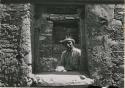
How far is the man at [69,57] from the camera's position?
3.72 meters

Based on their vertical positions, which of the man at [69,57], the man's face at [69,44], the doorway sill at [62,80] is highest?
the man's face at [69,44]

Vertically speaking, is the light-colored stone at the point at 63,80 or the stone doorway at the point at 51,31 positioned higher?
the stone doorway at the point at 51,31

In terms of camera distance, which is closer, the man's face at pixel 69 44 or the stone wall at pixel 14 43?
the stone wall at pixel 14 43

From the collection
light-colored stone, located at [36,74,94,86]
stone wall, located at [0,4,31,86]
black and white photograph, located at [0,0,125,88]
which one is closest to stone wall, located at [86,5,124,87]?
black and white photograph, located at [0,0,125,88]

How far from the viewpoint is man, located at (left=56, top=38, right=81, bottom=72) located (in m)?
3.72

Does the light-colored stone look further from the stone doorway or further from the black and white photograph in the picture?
the stone doorway

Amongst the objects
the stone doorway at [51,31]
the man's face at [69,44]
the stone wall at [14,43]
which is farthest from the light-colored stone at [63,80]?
the man's face at [69,44]

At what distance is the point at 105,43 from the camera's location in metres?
3.71

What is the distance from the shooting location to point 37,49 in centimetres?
373

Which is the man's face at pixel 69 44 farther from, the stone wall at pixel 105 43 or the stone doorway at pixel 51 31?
the stone wall at pixel 105 43

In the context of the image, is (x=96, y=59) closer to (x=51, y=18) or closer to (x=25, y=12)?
(x=51, y=18)

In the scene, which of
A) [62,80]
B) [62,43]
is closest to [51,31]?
[62,43]

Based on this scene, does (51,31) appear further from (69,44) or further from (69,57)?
(69,57)

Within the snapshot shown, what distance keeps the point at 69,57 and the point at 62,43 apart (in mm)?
216
